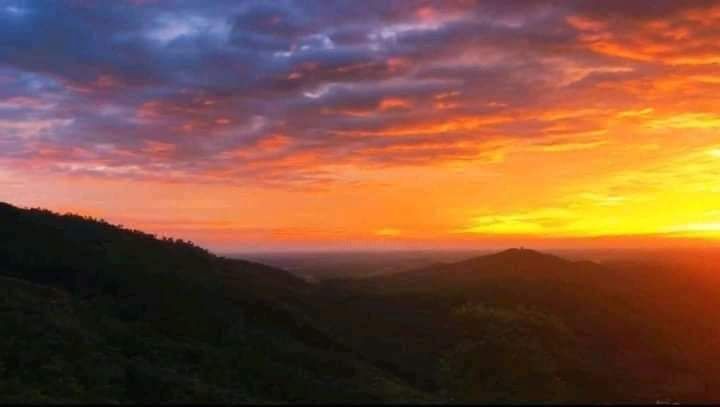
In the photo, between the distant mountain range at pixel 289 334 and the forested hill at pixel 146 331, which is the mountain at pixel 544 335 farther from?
the forested hill at pixel 146 331

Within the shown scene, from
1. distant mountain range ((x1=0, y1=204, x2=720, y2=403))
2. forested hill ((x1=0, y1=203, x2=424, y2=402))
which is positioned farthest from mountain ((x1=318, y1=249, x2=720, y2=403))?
forested hill ((x1=0, y1=203, x2=424, y2=402))

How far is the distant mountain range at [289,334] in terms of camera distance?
2138cm

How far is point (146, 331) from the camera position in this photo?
26094mm

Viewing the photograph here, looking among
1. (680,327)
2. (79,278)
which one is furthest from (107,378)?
(680,327)

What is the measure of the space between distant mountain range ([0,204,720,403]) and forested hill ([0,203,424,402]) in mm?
97

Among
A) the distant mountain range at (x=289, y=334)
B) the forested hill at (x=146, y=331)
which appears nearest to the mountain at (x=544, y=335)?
the distant mountain range at (x=289, y=334)

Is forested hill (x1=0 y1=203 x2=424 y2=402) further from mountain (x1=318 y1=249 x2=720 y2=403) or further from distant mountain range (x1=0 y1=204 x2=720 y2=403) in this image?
mountain (x1=318 y1=249 x2=720 y2=403)

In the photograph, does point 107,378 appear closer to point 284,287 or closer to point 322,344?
point 322,344

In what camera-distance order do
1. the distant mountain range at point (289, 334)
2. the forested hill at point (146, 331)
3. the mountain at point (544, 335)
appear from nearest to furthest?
the forested hill at point (146, 331)
the distant mountain range at point (289, 334)
the mountain at point (544, 335)

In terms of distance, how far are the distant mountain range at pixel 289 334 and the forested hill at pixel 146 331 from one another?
97 millimetres

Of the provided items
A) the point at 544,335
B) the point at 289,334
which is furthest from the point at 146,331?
the point at 544,335

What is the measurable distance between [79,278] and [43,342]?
1012cm

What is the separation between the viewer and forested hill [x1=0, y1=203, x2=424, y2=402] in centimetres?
2036

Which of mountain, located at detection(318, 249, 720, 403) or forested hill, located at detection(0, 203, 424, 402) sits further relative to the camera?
mountain, located at detection(318, 249, 720, 403)
